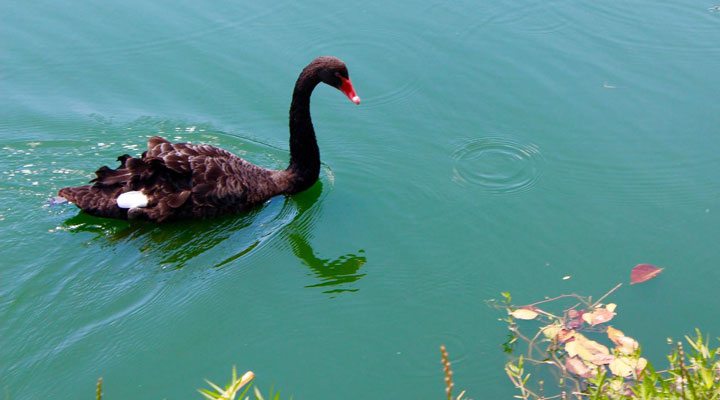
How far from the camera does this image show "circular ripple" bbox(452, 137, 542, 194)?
5945 mm

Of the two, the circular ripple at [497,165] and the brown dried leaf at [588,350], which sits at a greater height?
the circular ripple at [497,165]

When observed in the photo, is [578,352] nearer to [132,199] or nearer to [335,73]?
[335,73]

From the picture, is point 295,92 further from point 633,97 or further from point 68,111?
point 633,97

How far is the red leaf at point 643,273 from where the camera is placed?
5.11 meters

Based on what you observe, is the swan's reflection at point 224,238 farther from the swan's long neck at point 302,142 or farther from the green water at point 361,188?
the swan's long neck at point 302,142

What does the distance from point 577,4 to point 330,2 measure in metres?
2.36

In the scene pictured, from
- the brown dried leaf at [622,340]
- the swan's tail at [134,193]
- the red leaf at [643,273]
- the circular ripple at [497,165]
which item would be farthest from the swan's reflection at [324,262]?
the red leaf at [643,273]

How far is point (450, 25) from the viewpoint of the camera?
299 inches

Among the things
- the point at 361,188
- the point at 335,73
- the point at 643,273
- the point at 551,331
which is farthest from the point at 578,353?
the point at 335,73

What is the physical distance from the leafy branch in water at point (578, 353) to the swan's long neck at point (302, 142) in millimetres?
1706

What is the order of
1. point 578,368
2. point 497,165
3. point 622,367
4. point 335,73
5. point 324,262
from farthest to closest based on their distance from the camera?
point 497,165, point 335,73, point 324,262, point 578,368, point 622,367

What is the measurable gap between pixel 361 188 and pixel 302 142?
55cm

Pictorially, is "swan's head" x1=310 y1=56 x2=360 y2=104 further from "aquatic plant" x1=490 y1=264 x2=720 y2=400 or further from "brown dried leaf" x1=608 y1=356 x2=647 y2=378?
"brown dried leaf" x1=608 y1=356 x2=647 y2=378

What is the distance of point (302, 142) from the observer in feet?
19.2
